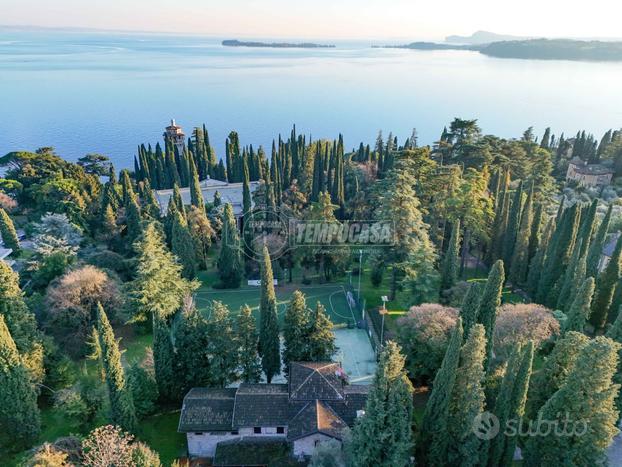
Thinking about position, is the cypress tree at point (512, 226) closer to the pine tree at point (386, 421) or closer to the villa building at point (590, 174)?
the pine tree at point (386, 421)

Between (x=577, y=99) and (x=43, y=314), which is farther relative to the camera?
(x=577, y=99)

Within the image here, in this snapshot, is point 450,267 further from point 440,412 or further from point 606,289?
point 440,412

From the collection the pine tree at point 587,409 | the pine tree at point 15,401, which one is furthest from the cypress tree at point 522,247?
the pine tree at point 15,401

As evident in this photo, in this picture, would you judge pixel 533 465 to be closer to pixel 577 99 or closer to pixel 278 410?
pixel 278 410

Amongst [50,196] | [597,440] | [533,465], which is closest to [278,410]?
[533,465]

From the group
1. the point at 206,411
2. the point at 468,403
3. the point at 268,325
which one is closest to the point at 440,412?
the point at 468,403

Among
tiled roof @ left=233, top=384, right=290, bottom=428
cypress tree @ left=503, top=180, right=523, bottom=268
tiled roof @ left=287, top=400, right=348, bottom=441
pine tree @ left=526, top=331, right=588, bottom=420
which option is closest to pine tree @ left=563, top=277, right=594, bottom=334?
pine tree @ left=526, top=331, right=588, bottom=420
